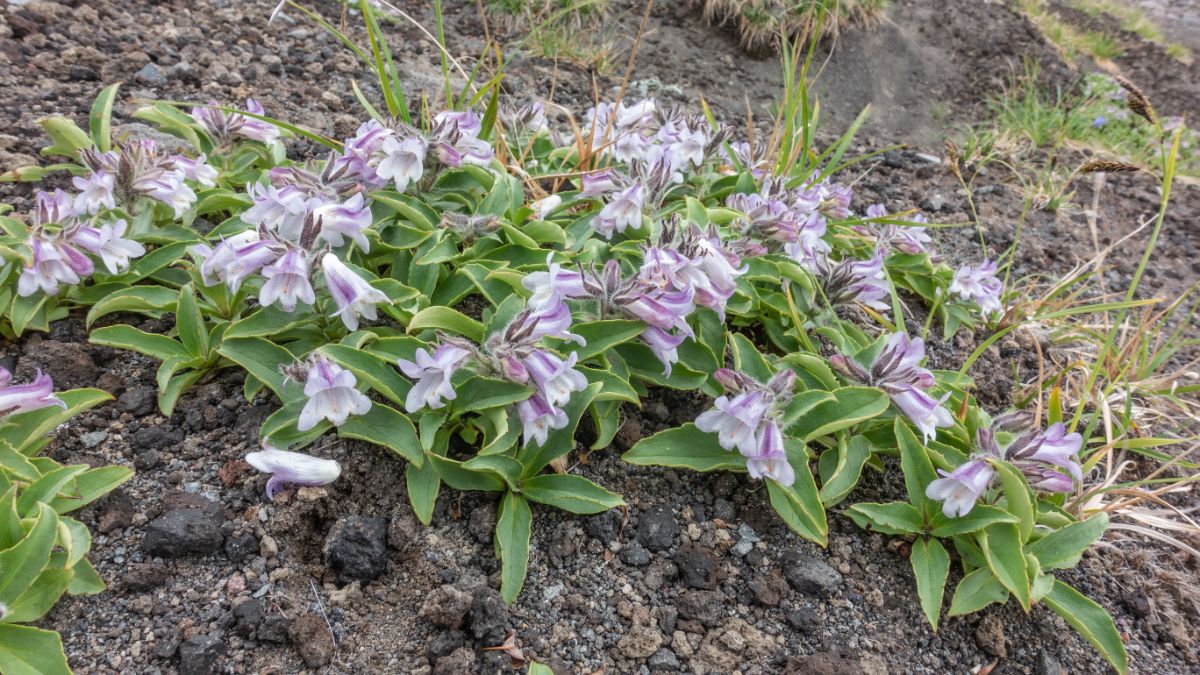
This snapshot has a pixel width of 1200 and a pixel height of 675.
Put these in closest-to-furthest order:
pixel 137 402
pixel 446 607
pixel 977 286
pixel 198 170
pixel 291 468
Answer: pixel 446 607 < pixel 291 468 < pixel 137 402 < pixel 198 170 < pixel 977 286

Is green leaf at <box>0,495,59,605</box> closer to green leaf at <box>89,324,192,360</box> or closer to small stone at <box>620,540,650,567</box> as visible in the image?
green leaf at <box>89,324,192,360</box>

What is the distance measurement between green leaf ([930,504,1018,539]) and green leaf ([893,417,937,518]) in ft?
0.14

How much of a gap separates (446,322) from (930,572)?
1591 mm

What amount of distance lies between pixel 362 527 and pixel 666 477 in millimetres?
946

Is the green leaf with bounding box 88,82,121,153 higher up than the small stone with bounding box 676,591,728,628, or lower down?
higher up

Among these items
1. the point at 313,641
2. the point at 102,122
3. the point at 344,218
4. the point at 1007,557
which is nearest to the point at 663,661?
the point at 313,641

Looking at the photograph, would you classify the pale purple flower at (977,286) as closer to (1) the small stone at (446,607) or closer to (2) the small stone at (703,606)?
(2) the small stone at (703,606)

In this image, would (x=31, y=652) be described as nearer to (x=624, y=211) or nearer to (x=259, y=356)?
(x=259, y=356)

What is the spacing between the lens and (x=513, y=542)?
207 cm

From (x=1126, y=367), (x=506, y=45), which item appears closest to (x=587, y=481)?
(x=1126, y=367)

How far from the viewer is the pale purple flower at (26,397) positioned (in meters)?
1.97

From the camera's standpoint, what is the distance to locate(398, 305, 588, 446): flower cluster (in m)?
1.99

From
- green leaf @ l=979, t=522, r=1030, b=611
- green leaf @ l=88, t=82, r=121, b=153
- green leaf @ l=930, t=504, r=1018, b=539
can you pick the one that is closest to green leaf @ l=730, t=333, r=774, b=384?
green leaf @ l=930, t=504, r=1018, b=539

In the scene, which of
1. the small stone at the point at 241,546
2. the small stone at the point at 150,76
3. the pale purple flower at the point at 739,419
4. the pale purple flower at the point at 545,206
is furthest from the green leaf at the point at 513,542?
the small stone at the point at 150,76
